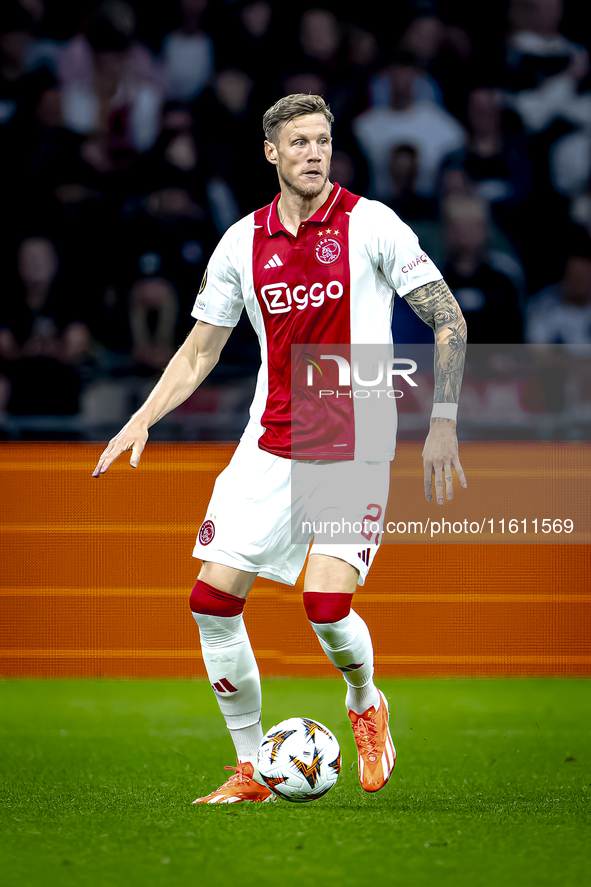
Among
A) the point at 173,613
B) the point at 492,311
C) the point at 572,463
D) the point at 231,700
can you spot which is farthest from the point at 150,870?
the point at 492,311

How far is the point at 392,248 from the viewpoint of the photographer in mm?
3562

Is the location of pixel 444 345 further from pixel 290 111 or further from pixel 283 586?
pixel 283 586

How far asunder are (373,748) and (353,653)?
1.16 feet

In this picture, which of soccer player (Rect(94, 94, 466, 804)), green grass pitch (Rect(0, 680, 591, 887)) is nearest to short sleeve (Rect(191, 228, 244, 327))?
soccer player (Rect(94, 94, 466, 804))

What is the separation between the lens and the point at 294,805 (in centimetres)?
354

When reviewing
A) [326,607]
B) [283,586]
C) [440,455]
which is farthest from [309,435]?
[283,586]

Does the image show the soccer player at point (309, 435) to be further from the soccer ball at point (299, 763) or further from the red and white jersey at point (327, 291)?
the soccer ball at point (299, 763)

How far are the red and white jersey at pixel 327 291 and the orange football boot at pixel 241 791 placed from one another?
1124 millimetres

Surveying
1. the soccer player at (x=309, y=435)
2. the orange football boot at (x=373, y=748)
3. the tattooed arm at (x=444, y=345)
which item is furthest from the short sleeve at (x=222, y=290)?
the orange football boot at (x=373, y=748)

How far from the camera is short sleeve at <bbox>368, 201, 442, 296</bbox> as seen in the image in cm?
355

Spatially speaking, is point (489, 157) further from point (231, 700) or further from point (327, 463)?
point (231, 700)

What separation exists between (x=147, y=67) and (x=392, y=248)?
15.7ft

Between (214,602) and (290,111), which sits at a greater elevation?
(290,111)

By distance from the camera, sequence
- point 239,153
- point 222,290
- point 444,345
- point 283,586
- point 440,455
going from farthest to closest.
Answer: point 239,153
point 283,586
point 222,290
point 444,345
point 440,455
